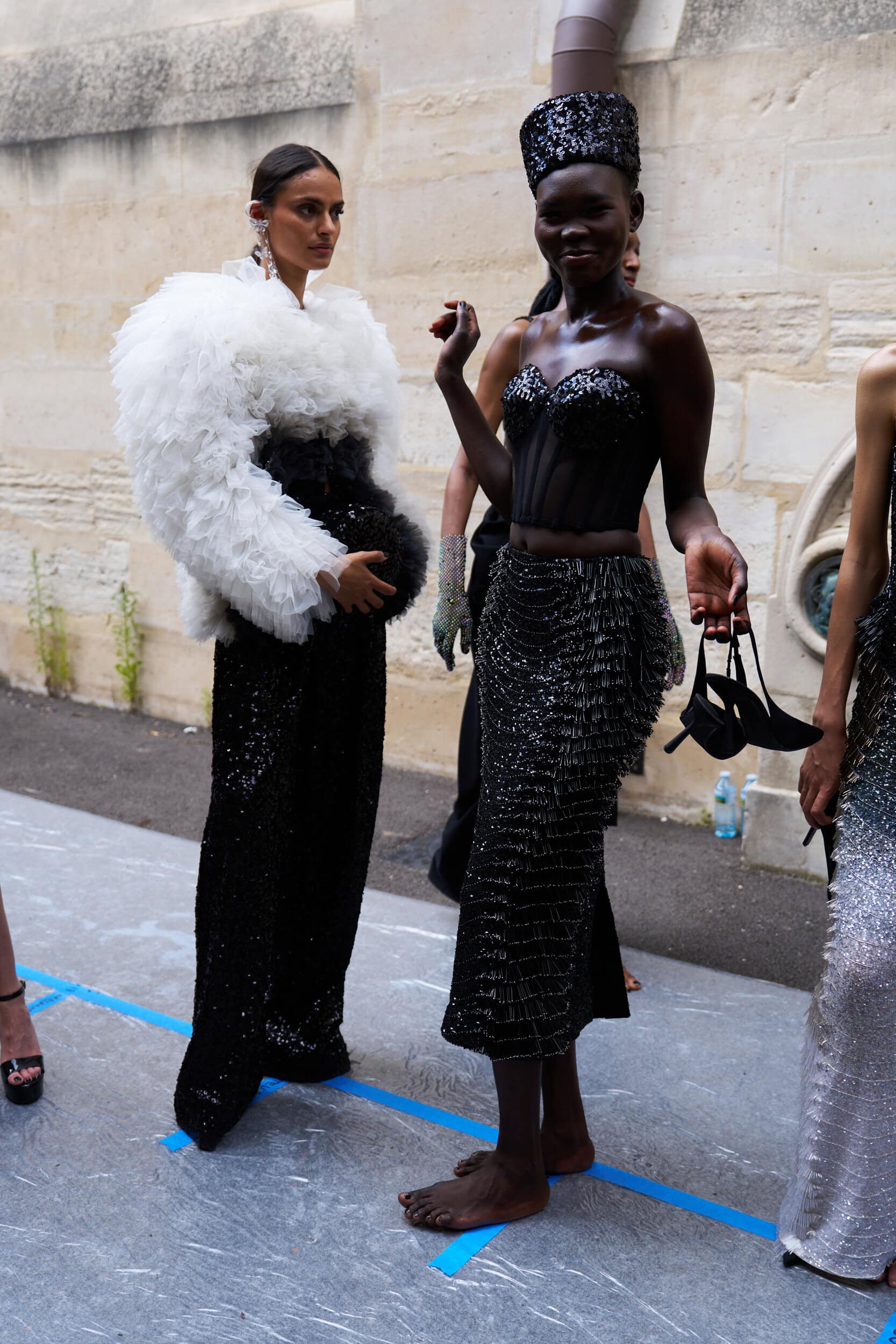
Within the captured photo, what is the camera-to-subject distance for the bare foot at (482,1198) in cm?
244

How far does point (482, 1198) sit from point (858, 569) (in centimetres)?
143

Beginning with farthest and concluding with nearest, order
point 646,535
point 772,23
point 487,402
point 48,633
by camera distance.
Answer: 1. point 48,633
2. point 772,23
3. point 646,535
4. point 487,402

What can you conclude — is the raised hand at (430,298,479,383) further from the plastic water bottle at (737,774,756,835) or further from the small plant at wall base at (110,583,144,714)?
the small plant at wall base at (110,583,144,714)

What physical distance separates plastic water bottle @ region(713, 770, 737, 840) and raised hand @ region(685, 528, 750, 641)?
2.92 m

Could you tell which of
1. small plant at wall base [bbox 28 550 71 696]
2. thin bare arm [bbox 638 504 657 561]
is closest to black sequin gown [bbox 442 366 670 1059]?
thin bare arm [bbox 638 504 657 561]

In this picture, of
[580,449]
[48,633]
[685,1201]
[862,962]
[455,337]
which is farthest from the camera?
[48,633]

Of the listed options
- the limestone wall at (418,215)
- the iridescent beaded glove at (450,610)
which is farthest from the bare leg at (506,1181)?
the limestone wall at (418,215)

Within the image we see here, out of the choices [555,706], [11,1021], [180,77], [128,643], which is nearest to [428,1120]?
[11,1021]

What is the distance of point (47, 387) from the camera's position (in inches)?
267

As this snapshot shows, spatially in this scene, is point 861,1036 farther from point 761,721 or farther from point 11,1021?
point 11,1021

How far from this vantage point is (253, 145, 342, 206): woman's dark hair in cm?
259

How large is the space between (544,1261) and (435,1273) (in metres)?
0.21

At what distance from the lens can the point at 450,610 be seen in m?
2.86

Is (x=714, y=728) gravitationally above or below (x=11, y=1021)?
above
